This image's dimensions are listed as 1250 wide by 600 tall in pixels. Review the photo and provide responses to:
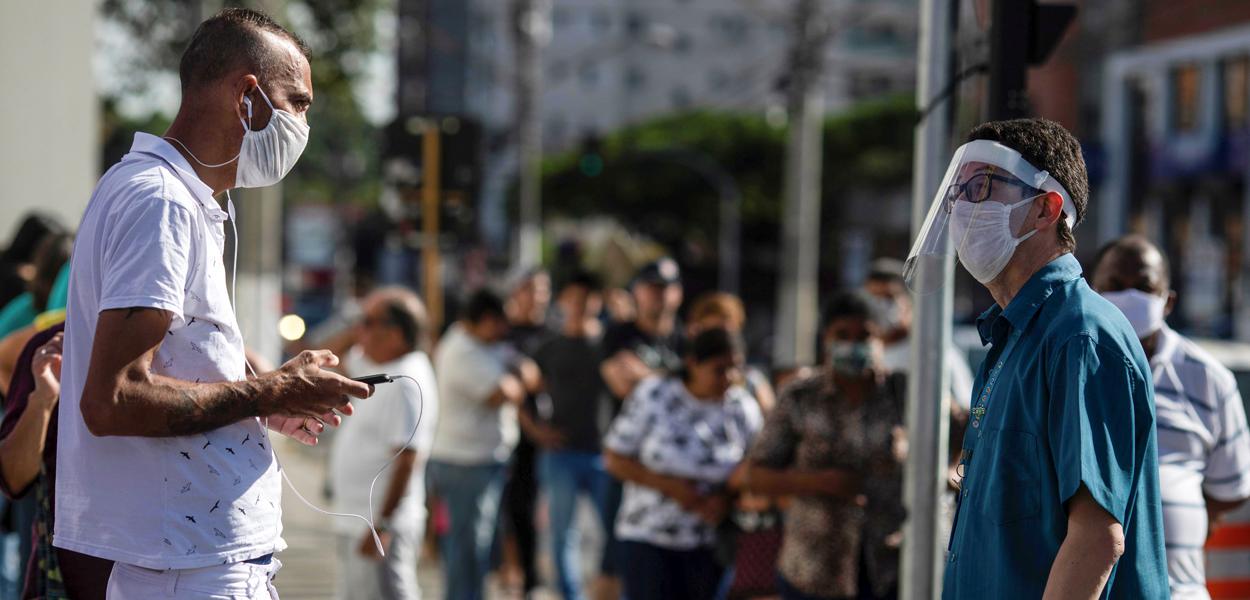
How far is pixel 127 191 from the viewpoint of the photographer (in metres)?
2.73

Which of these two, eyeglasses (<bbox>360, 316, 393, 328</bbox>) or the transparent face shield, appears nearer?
the transparent face shield

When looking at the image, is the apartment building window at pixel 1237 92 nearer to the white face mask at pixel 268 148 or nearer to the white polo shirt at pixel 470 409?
the white polo shirt at pixel 470 409

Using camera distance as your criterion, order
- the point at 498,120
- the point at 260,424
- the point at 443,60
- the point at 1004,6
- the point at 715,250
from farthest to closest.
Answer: the point at 498,120
the point at 715,250
the point at 443,60
the point at 1004,6
the point at 260,424

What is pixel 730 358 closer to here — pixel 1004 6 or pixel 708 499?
pixel 708 499

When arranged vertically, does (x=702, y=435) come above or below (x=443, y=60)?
below

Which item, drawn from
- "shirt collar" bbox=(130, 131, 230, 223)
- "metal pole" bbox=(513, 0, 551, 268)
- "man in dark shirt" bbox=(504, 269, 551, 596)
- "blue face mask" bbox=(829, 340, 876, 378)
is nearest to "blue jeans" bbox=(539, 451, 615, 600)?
"man in dark shirt" bbox=(504, 269, 551, 596)

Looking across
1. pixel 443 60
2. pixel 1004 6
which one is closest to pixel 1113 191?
pixel 443 60

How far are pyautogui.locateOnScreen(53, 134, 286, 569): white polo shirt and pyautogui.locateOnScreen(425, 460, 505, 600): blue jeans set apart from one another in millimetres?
4888

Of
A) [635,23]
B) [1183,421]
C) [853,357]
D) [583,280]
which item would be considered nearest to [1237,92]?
Result: [583,280]

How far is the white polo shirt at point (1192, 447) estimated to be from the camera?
4.04 meters

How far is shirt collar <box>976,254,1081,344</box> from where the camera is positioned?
289cm

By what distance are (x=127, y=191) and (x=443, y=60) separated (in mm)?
18458

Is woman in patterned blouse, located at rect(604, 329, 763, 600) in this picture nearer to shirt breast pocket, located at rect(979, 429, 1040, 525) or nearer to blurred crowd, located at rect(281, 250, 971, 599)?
blurred crowd, located at rect(281, 250, 971, 599)

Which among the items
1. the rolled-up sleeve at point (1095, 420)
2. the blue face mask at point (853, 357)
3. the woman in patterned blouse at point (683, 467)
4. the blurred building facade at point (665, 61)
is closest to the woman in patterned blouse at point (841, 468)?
the blue face mask at point (853, 357)
